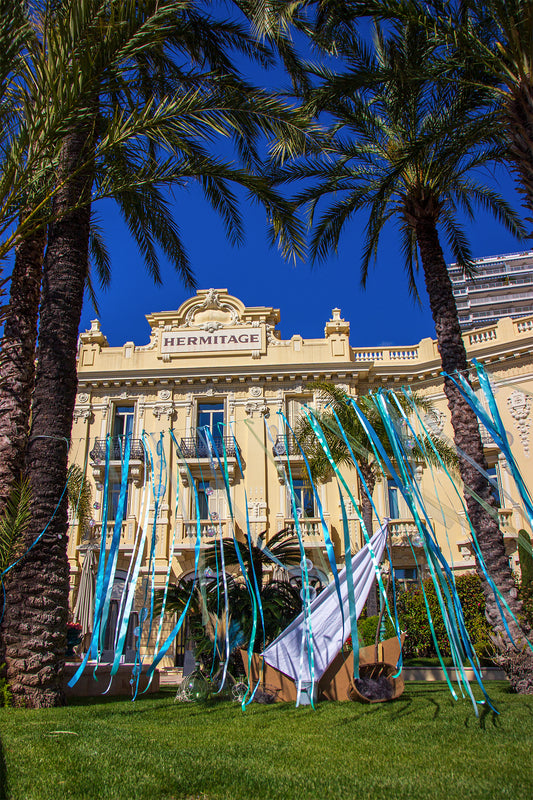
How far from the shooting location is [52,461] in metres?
8.05

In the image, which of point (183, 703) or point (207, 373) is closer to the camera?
point (183, 703)

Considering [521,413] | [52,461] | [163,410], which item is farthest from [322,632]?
[163,410]

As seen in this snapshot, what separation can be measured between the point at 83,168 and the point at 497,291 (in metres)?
89.9

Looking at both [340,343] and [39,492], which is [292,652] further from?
[340,343]

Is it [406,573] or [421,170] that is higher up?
[421,170]

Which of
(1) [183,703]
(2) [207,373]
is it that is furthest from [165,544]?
(1) [183,703]

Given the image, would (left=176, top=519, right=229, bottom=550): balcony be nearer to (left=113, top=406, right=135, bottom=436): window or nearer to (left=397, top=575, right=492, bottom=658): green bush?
(left=113, top=406, right=135, bottom=436): window

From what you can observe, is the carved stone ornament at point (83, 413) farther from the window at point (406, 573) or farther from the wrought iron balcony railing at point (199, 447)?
the window at point (406, 573)

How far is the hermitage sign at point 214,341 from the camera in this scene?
2578 cm

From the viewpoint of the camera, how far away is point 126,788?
4023 mm

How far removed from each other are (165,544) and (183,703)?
14.6 metres

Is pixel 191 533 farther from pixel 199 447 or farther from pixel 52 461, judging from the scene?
pixel 52 461

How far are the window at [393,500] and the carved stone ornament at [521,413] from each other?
4.88 meters

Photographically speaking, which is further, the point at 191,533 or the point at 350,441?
the point at 191,533
